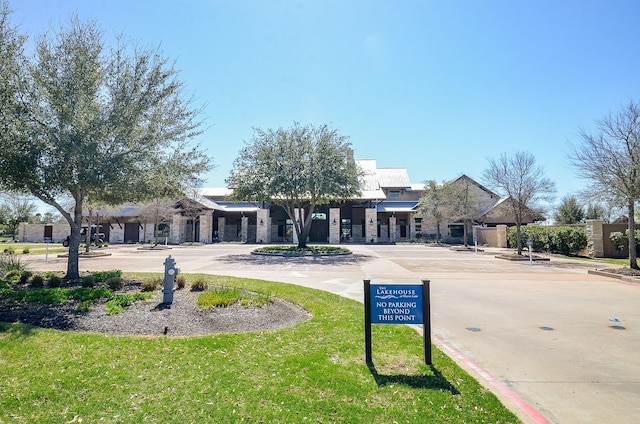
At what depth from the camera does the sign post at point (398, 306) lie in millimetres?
4602

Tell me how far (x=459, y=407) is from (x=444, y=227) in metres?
41.4

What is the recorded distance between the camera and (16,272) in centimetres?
1055

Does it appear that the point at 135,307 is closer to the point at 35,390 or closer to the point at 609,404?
the point at 35,390

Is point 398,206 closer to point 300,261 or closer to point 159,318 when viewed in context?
point 300,261

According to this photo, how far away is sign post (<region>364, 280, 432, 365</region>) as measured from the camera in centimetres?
460

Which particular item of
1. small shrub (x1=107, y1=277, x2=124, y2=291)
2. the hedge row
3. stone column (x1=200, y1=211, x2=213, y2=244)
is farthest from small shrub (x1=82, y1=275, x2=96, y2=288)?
stone column (x1=200, y1=211, x2=213, y2=244)

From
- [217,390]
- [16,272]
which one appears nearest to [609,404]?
[217,390]

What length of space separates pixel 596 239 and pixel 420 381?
2491 centimetres

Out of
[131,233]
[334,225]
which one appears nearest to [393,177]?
[334,225]

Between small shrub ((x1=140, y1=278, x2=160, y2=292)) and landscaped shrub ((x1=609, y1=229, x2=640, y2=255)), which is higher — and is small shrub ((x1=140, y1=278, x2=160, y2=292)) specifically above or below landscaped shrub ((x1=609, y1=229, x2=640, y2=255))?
below

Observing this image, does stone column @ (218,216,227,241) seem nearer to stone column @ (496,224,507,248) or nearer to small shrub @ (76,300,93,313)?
stone column @ (496,224,507,248)

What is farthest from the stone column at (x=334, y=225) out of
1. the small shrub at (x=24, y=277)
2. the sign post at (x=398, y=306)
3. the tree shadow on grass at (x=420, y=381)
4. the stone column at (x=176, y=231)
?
the tree shadow on grass at (x=420, y=381)

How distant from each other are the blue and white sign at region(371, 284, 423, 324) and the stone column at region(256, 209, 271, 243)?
35085 mm

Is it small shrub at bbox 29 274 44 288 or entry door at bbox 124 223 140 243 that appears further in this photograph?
entry door at bbox 124 223 140 243
